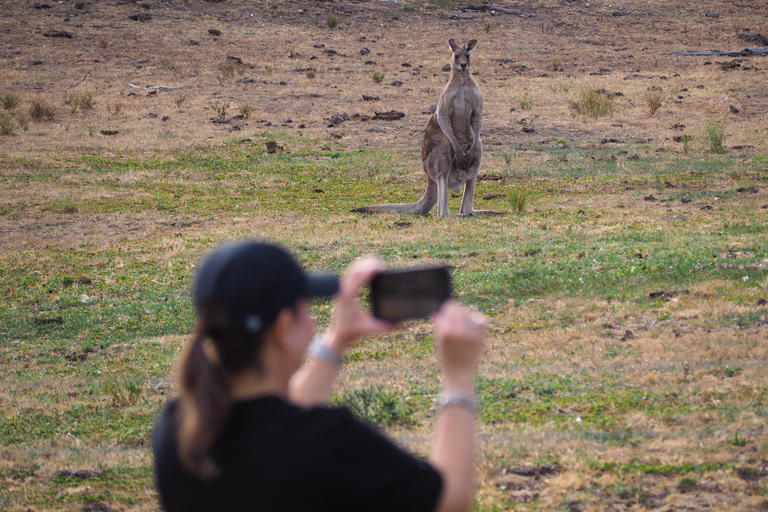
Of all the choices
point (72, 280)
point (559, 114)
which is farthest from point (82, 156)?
point (559, 114)

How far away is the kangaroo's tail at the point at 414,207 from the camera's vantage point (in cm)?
1091

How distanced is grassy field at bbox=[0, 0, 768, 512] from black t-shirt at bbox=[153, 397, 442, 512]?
198 centimetres

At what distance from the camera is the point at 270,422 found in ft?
5.17

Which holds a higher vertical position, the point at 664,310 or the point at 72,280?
the point at 664,310

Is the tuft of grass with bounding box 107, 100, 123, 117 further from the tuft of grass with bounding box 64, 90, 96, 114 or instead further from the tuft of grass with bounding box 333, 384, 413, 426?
the tuft of grass with bounding box 333, 384, 413, 426

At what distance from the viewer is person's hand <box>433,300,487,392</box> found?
1.71m

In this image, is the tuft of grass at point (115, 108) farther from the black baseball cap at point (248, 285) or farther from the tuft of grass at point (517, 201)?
the black baseball cap at point (248, 285)

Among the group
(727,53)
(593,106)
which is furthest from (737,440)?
(727,53)

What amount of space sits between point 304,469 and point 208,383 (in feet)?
0.86

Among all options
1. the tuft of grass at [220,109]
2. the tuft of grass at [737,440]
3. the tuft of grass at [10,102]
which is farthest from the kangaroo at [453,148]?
the tuft of grass at [10,102]

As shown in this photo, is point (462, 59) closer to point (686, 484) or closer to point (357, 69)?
point (686, 484)

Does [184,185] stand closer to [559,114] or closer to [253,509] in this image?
[559,114]

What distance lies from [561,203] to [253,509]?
33.2 ft

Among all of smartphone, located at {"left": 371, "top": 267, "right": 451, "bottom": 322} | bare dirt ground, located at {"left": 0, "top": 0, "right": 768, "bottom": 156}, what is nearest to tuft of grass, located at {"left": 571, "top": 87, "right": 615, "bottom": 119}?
bare dirt ground, located at {"left": 0, "top": 0, "right": 768, "bottom": 156}
